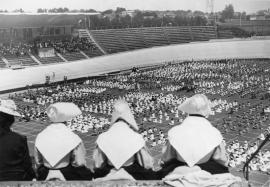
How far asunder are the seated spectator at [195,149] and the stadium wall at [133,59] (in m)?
32.7

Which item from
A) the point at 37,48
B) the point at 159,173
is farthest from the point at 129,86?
the point at 159,173

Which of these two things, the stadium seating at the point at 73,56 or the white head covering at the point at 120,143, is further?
the stadium seating at the point at 73,56

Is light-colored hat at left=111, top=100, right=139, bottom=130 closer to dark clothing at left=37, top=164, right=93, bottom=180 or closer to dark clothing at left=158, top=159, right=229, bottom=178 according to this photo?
dark clothing at left=158, top=159, right=229, bottom=178

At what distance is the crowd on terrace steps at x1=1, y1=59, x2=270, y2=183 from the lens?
64.2ft

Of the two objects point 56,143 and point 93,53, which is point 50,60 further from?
point 56,143

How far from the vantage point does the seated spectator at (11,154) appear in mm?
5141

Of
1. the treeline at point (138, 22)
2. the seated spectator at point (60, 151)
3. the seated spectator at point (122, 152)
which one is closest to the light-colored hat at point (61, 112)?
the seated spectator at point (60, 151)

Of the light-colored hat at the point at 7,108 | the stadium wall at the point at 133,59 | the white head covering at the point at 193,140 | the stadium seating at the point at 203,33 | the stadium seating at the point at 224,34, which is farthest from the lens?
the stadium seating at the point at 203,33

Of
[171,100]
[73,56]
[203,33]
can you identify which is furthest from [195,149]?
[203,33]

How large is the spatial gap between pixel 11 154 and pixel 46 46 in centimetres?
4377

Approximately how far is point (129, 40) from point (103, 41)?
4402 mm

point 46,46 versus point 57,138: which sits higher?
point 46,46

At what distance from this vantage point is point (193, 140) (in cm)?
464

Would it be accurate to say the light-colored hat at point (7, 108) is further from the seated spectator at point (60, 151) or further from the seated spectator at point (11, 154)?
the seated spectator at point (60, 151)
